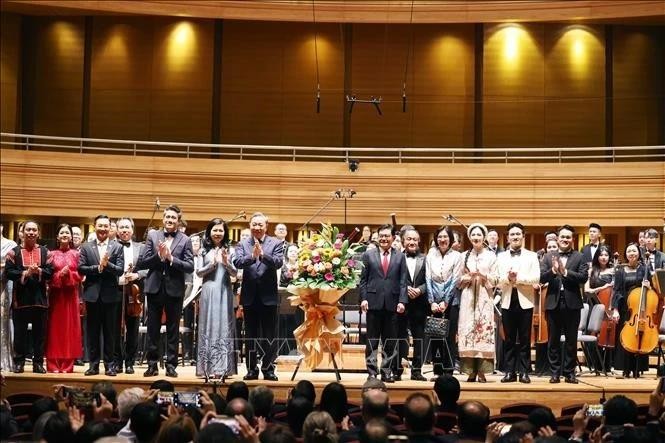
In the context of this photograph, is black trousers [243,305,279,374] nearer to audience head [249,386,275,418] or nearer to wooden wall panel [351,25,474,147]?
audience head [249,386,275,418]

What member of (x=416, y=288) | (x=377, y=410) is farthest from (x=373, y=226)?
(x=377, y=410)

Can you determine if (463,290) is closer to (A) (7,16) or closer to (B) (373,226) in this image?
(B) (373,226)

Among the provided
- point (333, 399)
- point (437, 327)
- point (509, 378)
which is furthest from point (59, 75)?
point (333, 399)

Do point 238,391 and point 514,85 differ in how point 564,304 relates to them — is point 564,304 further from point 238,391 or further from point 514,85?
point 514,85

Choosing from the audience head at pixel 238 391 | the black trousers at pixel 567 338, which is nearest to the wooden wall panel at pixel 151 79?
the black trousers at pixel 567 338

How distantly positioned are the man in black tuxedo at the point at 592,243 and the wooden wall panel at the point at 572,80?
8852mm

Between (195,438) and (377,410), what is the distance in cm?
151

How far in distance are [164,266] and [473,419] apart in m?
5.06

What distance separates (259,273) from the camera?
1006 cm

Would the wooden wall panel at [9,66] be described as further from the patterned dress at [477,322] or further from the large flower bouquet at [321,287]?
the patterned dress at [477,322]

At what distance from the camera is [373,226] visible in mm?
18766

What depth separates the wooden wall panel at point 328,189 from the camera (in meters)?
18.1

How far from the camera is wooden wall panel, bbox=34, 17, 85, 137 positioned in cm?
2116

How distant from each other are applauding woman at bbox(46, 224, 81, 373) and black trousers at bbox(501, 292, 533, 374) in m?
4.38
